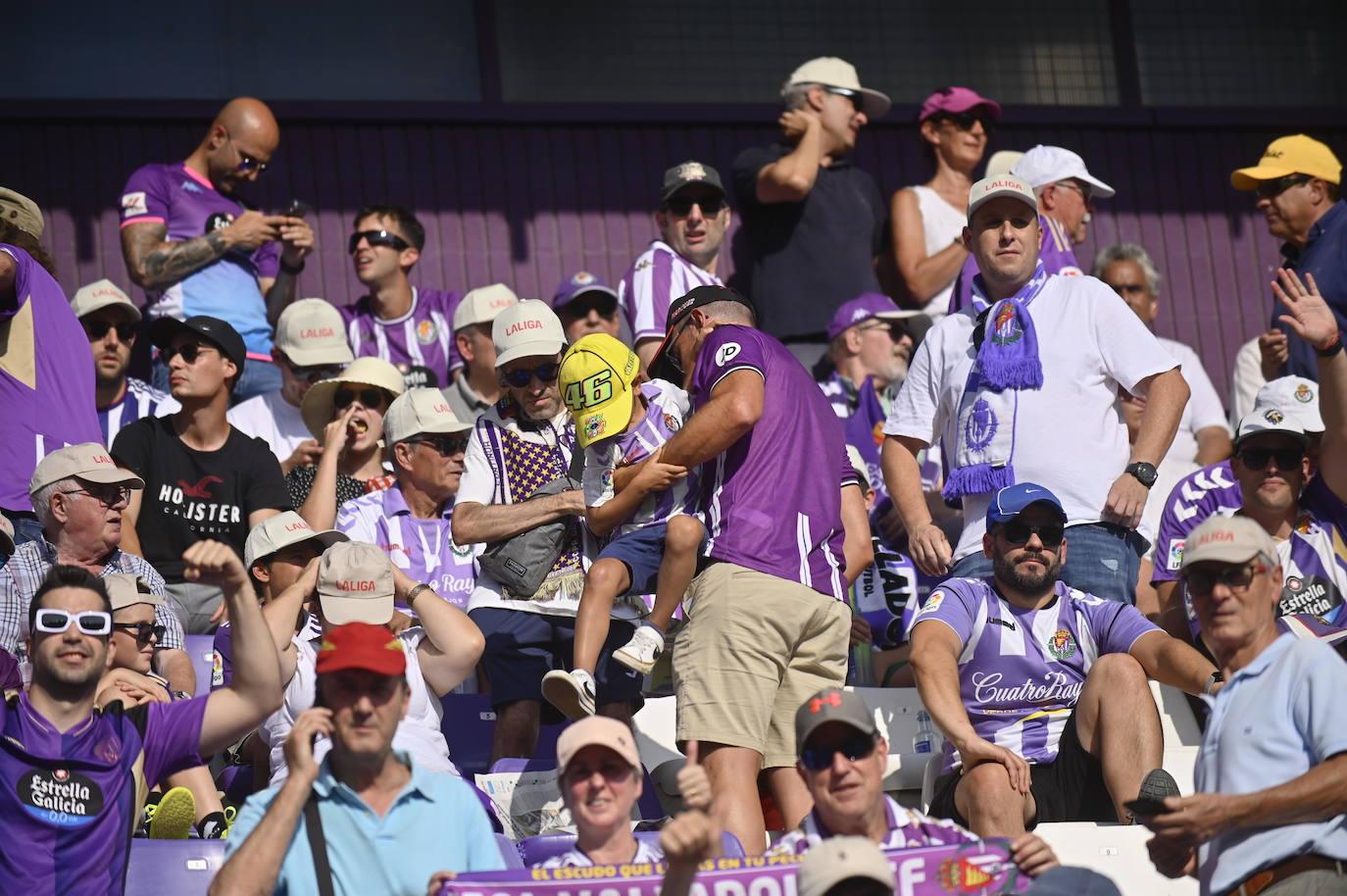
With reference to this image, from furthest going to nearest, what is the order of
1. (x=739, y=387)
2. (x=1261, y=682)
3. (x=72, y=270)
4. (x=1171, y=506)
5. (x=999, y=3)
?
(x=999, y=3), (x=72, y=270), (x=1171, y=506), (x=739, y=387), (x=1261, y=682)

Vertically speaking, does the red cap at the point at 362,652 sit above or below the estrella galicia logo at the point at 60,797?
above

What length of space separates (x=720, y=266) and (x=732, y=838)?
6154 mm

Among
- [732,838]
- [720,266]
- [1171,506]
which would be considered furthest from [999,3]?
[732,838]

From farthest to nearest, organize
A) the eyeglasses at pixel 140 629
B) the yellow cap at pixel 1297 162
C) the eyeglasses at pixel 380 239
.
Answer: the eyeglasses at pixel 380 239 < the yellow cap at pixel 1297 162 < the eyeglasses at pixel 140 629

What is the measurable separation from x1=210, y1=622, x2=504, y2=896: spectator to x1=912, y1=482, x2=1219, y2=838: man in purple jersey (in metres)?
1.75

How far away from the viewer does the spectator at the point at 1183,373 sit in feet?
32.2

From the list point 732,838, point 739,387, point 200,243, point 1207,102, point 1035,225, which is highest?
point 1207,102

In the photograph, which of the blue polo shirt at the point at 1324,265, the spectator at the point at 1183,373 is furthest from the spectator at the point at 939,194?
the blue polo shirt at the point at 1324,265

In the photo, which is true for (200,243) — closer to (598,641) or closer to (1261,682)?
(598,641)

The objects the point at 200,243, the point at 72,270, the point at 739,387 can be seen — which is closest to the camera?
the point at 739,387

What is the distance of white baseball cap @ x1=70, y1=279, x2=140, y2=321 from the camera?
8.92 metres

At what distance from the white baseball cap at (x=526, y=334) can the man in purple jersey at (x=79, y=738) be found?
7.62 ft

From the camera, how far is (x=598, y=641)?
21.8 feet

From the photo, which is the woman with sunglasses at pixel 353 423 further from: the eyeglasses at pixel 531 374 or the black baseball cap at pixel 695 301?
the black baseball cap at pixel 695 301
